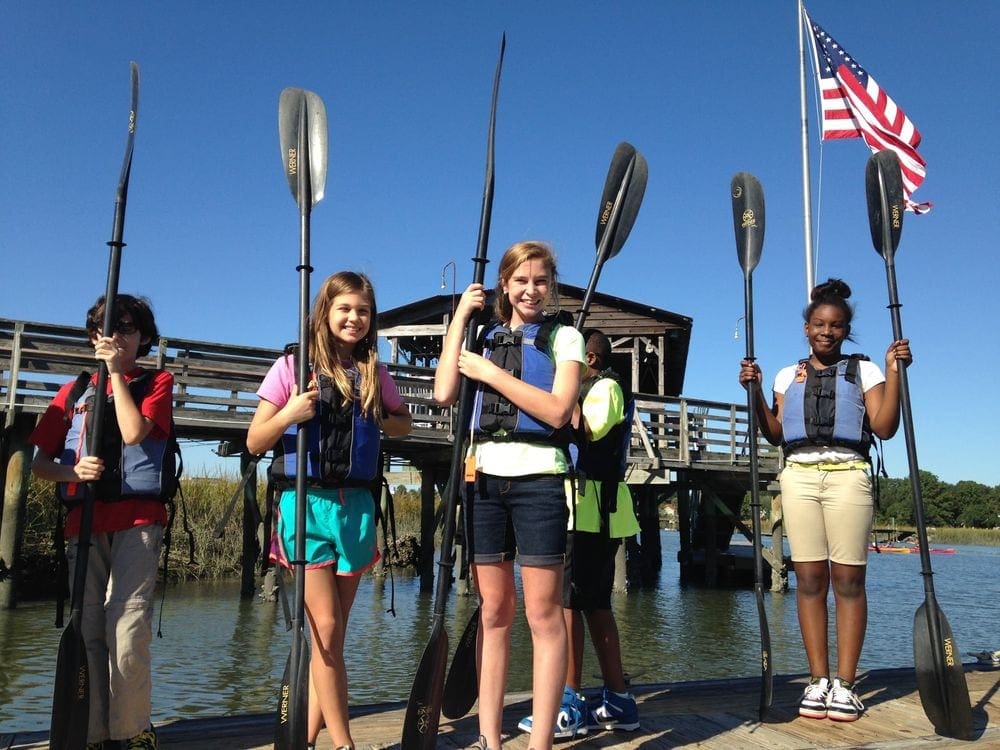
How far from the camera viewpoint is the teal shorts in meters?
2.86

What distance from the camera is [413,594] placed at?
47.7ft

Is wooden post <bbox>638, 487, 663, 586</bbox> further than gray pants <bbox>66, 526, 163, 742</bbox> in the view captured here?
Yes

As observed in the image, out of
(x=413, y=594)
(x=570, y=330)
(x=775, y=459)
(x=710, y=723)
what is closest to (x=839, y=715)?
(x=710, y=723)

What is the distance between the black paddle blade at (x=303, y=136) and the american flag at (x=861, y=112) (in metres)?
9.97

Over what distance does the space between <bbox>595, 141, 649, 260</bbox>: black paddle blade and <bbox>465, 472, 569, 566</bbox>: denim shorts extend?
5.02 ft

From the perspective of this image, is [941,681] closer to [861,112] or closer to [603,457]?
[603,457]

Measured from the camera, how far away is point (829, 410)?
3.75m

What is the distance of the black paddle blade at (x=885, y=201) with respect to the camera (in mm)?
4262

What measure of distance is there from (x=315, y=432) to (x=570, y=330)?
94 cm

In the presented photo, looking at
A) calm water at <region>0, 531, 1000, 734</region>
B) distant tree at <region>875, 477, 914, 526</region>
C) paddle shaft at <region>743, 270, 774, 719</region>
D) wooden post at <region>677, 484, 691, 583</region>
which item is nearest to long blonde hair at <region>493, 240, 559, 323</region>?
paddle shaft at <region>743, 270, 774, 719</region>

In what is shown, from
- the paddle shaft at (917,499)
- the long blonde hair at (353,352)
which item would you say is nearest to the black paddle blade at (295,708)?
the long blonde hair at (353,352)

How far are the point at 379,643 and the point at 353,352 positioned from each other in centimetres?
707

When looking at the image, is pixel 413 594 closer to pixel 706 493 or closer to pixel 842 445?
pixel 706 493

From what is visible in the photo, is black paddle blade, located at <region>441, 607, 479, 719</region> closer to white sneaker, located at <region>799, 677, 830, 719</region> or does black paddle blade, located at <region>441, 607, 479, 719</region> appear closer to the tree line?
white sneaker, located at <region>799, 677, 830, 719</region>
